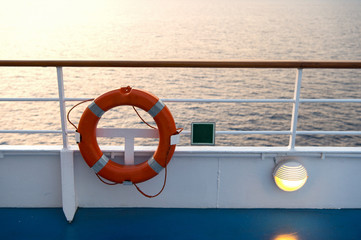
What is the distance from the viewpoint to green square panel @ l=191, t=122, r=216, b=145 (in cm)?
171

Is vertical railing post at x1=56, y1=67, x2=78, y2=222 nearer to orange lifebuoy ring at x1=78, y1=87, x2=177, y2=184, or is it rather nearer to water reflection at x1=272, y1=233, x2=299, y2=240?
orange lifebuoy ring at x1=78, y1=87, x2=177, y2=184

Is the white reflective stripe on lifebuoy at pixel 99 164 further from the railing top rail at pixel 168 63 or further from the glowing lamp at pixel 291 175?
the glowing lamp at pixel 291 175

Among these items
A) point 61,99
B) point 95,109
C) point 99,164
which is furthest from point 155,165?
point 61,99

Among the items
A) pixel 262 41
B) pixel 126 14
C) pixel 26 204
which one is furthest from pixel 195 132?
pixel 126 14

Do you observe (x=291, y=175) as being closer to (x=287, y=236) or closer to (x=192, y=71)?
(x=287, y=236)

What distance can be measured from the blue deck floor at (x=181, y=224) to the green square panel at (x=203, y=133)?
37 cm

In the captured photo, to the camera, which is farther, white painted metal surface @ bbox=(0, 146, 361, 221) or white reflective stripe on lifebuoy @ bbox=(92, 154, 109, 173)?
white painted metal surface @ bbox=(0, 146, 361, 221)

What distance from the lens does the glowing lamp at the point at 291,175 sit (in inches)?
67.8

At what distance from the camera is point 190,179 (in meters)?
1.84

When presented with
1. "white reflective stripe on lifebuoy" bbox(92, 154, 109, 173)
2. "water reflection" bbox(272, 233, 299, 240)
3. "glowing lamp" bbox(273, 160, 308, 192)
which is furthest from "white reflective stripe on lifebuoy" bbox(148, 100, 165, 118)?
"water reflection" bbox(272, 233, 299, 240)

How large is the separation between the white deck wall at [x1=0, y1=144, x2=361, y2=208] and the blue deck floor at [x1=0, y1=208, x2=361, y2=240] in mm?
41

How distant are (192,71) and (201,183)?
24.3ft

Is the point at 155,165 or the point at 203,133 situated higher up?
the point at 203,133

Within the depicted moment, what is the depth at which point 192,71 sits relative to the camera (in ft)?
29.8
